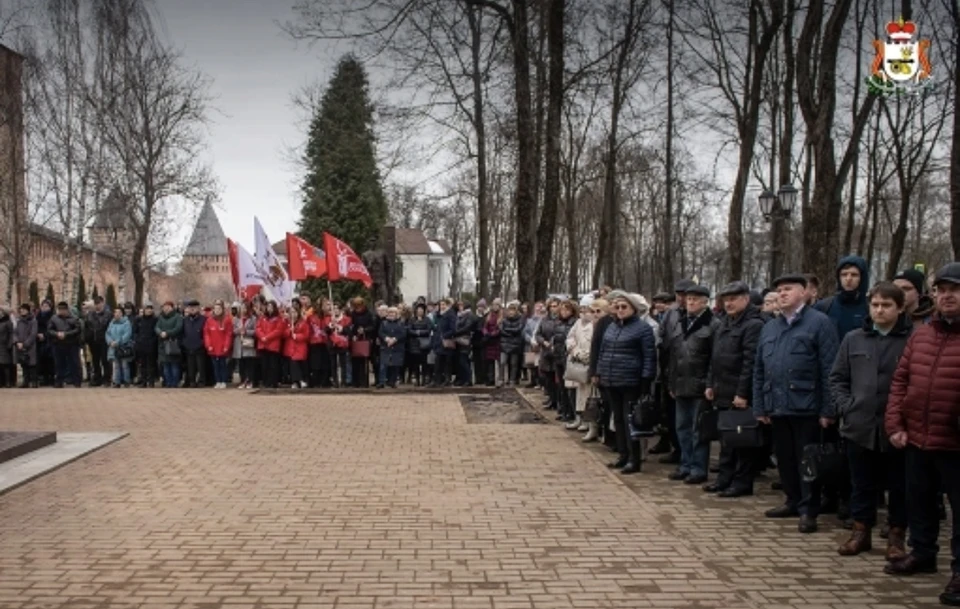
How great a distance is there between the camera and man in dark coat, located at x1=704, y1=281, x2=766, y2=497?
8.12m

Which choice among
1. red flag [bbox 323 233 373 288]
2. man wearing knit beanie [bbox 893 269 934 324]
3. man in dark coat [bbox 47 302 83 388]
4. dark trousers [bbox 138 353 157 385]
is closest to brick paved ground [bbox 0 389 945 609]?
man wearing knit beanie [bbox 893 269 934 324]

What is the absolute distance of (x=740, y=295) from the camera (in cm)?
827

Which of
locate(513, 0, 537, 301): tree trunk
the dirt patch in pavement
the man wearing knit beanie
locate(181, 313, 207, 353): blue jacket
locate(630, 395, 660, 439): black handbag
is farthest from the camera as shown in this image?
locate(513, 0, 537, 301): tree trunk

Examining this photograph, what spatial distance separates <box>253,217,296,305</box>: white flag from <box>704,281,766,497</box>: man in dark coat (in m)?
11.2

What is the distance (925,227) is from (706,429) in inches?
1841

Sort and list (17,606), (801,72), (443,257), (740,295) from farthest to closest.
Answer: (443,257)
(801,72)
(740,295)
(17,606)

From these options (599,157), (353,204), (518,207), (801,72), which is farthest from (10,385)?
(353,204)

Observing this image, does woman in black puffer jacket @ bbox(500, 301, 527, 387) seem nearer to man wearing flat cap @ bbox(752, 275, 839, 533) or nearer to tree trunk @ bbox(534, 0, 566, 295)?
tree trunk @ bbox(534, 0, 566, 295)

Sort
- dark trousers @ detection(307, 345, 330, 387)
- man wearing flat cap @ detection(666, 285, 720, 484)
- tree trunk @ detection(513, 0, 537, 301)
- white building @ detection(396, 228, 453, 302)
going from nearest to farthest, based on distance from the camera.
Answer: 1. man wearing flat cap @ detection(666, 285, 720, 484)
2. dark trousers @ detection(307, 345, 330, 387)
3. tree trunk @ detection(513, 0, 537, 301)
4. white building @ detection(396, 228, 453, 302)

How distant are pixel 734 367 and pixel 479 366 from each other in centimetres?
1099

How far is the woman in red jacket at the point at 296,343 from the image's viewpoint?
59.1 feet

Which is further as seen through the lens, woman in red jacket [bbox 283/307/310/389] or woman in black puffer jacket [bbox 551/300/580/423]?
woman in red jacket [bbox 283/307/310/389]

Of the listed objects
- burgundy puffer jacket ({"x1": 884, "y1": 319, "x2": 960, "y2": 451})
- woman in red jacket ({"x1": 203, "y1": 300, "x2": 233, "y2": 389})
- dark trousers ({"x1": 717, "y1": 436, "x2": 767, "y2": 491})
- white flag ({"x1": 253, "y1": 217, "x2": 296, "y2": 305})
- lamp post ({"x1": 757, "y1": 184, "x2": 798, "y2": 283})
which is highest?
lamp post ({"x1": 757, "y1": 184, "x2": 798, "y2": 283})

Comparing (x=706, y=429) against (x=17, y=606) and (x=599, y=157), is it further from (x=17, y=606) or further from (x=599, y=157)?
(x=599, y=157)
